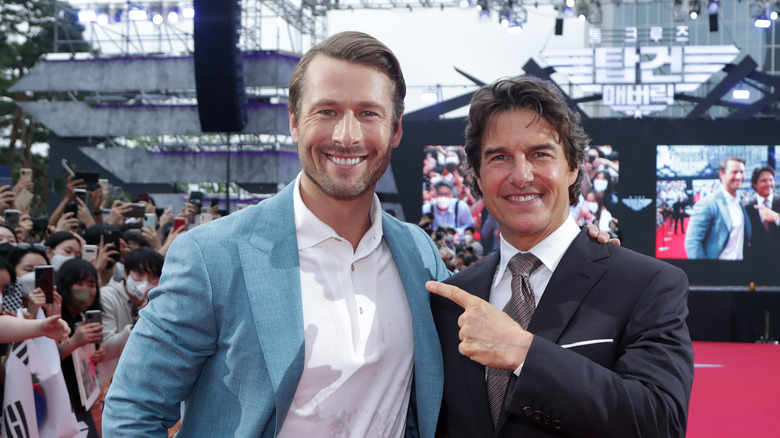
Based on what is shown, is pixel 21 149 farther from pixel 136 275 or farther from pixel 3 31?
pixel 136 275

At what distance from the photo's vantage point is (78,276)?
432 cm

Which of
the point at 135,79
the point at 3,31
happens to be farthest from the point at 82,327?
the point at 3,31

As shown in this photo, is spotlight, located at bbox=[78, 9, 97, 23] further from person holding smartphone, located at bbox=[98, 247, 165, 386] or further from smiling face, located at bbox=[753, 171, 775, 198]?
smiling face, located at bbox=[753, 171, 775, 198]

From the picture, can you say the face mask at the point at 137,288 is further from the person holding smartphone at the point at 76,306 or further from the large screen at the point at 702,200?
the large screen at the point at 702,200

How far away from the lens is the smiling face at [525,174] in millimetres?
2035

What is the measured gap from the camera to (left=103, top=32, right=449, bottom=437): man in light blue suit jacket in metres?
1.72

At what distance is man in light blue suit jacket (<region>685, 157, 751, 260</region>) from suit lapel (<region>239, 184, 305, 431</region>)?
47.5 ft

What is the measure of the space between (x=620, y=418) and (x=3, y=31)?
102 feet

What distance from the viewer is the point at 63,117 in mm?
19219

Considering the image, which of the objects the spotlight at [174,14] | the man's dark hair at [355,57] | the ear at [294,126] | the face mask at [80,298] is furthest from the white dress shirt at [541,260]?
the spotlight at [174,14]

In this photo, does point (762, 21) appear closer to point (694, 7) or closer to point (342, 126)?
point (694, 7)

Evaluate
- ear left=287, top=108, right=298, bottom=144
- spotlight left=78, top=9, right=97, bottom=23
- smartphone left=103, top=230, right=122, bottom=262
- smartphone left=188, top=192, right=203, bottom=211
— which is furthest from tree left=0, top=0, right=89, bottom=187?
ear left=287, top=108, right=298, bottom=144

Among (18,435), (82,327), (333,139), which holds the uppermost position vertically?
(333,139)

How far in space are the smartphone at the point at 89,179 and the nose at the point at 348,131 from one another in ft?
18.3
